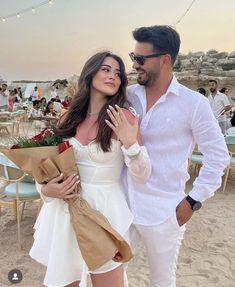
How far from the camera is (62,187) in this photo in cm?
150

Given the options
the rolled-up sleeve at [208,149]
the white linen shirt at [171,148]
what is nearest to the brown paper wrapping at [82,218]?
the white linen shirt at [171,148]

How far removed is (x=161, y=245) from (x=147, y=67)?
0.94m

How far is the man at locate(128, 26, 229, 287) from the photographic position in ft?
5.53

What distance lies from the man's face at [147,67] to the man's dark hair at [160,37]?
0.10 feet

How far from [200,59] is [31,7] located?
1211 cm

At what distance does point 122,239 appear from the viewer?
151 centimetres

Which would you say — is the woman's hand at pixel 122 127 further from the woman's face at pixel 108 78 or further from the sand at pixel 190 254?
the sand at pixel 190 254

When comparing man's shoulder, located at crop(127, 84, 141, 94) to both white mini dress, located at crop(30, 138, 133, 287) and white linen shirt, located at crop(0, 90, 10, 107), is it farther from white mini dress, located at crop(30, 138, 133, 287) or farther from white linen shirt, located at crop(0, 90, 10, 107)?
white linen shirt, located at crop(0, 90, 10, 107)

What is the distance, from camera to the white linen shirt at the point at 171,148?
1.68 meters

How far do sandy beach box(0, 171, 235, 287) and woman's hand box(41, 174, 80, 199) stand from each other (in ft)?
4.79

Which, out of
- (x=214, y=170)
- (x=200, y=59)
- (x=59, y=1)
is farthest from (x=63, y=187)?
(x=200, y=59)

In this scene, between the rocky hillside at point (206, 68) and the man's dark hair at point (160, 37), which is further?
the rocky hillside at point (206, 68)

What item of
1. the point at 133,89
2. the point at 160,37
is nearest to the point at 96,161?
the point at 133,89

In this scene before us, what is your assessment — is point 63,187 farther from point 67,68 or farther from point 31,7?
point 67,68
